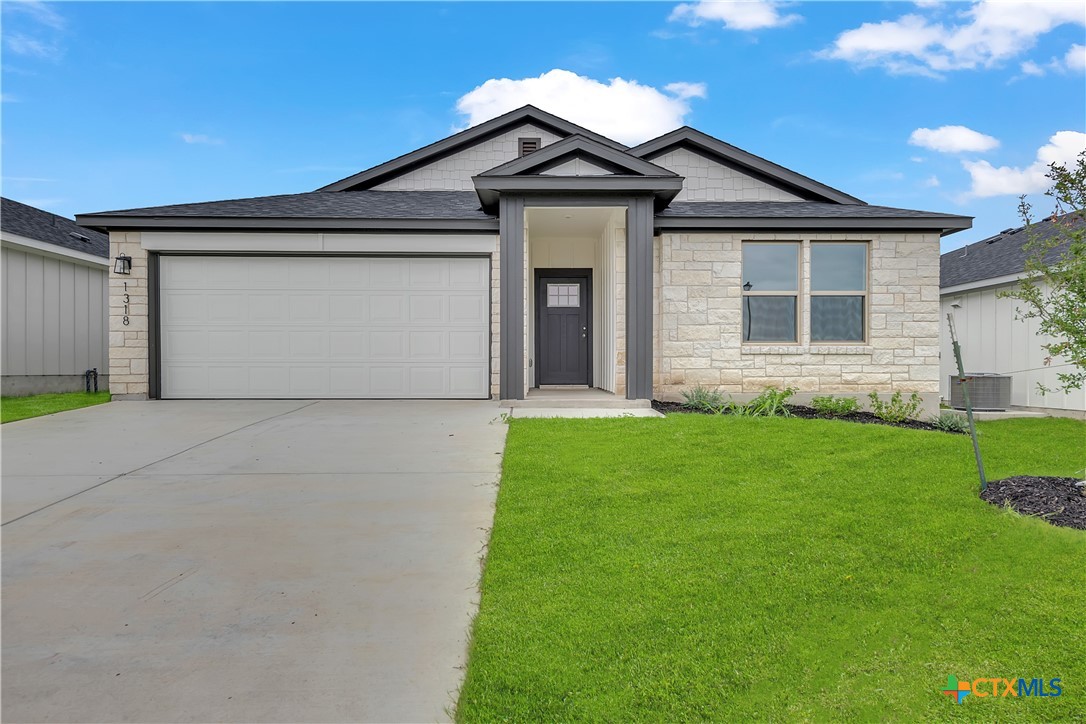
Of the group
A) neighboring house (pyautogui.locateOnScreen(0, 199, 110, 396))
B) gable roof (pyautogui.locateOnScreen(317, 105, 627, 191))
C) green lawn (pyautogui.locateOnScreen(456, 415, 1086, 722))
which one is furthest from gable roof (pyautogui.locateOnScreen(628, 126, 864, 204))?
neighboring house (pyautogui.locateOnScreen(0, 199, 110, 396))

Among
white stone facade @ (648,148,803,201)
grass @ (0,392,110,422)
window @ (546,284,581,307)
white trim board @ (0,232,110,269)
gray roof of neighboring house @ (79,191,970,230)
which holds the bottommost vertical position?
grass @ (0,392,110,422)

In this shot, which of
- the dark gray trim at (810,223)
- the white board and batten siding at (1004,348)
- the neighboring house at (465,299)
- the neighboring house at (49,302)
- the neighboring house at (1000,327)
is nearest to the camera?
the dark gray trim at (810,223)

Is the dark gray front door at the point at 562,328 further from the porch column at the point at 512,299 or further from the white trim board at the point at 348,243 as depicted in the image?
the porch column at the point at 512,299

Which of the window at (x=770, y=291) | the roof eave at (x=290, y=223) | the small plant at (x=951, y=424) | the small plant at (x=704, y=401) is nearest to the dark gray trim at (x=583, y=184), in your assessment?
the roof eave at (x=290, y=223)

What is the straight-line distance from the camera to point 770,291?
10180 mm

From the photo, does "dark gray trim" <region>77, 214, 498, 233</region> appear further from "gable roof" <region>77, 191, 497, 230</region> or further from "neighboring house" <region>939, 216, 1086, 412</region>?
"neighboring house" <region>939, 216, 1086, 412</region>

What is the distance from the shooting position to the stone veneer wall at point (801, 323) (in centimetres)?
1008

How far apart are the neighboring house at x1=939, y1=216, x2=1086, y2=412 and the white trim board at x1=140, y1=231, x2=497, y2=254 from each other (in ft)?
32.1

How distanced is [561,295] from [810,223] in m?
5.05

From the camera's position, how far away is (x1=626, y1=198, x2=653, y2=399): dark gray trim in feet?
30.5

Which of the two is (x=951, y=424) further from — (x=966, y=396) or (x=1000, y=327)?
(x=1000, y=327)

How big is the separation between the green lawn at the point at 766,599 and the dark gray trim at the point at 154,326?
839cm

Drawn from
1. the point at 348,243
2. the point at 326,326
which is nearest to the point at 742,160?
the point at 348,243

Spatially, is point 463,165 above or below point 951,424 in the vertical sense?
above
